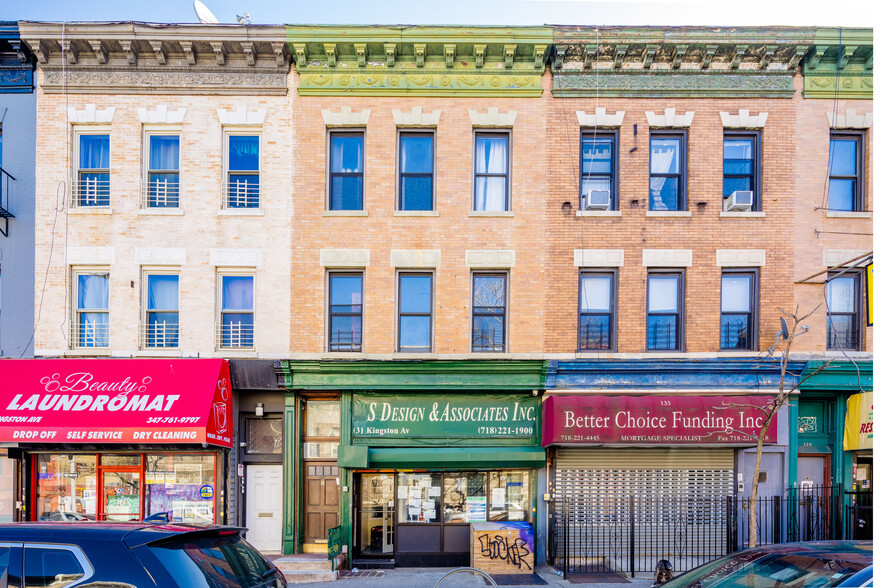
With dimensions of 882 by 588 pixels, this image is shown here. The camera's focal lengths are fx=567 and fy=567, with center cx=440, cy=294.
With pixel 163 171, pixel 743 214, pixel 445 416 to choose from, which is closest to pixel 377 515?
pixel 445 416

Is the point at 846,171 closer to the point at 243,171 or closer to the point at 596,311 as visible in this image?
the point at 596,311

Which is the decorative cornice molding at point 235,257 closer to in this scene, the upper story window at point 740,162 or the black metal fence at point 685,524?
the black metal fence at point 685,524

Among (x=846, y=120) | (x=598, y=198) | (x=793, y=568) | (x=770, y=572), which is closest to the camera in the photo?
(x=793, y=568)

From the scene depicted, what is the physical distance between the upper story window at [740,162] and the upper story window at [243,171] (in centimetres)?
1045

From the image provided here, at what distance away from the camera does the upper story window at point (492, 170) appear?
41.7 feet

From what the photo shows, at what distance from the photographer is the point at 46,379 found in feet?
37.8

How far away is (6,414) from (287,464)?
5.43m

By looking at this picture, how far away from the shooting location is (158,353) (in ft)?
39.9

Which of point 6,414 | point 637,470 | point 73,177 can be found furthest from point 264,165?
point 637,470

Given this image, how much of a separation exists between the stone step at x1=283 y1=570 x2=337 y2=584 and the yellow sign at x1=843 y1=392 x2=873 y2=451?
11.0 metres

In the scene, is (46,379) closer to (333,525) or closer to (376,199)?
(333,525)

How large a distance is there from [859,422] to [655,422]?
4.37m

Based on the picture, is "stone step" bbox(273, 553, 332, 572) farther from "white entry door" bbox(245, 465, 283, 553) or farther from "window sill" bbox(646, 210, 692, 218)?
"window sill" bbox(646, 210, 692, 218)

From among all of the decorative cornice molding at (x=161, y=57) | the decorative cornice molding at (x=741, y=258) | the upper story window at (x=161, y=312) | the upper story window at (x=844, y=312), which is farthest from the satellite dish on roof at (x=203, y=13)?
the upper story window at (x=844, y=312)
